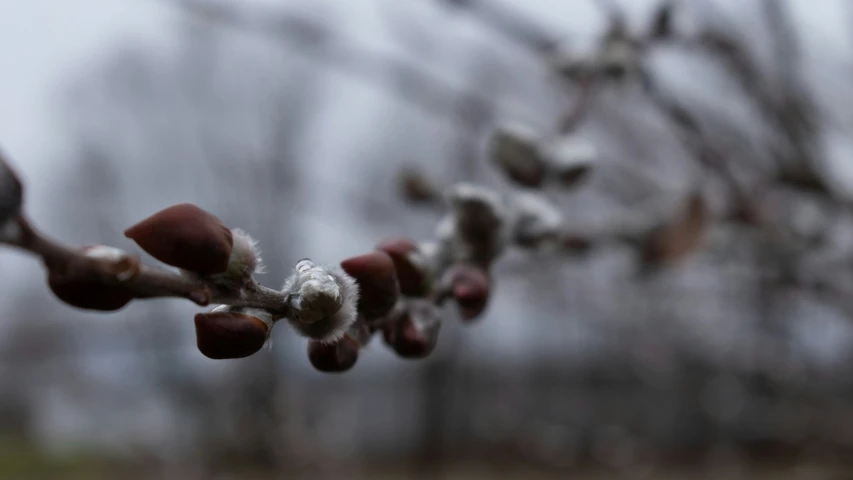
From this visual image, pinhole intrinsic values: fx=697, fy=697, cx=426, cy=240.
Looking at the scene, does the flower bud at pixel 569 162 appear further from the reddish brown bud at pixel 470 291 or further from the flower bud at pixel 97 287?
the flower bud at pixel 97 287

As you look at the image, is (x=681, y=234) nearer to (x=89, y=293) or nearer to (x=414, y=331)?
(x=414, y=331)

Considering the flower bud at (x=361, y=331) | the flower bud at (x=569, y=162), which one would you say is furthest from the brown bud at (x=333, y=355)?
the flower bud at (x=569, y=162)

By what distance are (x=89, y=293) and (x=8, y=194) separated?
53 millimetres

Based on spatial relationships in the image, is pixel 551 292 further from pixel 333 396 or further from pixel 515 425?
pixel 333 396

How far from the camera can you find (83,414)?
14.4m

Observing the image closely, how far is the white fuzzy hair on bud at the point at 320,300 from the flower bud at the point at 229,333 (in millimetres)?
18

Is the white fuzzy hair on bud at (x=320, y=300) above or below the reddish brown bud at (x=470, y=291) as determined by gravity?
below

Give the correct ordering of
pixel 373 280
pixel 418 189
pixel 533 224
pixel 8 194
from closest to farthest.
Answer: pixel 8 194 < pixel 373 280 < pixel 533 224 < pixel 418 189

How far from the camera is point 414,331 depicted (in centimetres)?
41

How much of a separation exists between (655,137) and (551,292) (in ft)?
2.22

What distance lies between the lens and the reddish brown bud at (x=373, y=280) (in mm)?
350

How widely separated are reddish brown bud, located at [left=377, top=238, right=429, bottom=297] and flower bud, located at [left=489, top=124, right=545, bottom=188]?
23 cm

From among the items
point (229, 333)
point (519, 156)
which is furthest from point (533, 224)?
point (229, 333)

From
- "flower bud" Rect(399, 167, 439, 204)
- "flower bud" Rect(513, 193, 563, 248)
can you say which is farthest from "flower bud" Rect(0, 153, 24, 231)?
"flower bud" Rect(399, 167, 439, 204)
